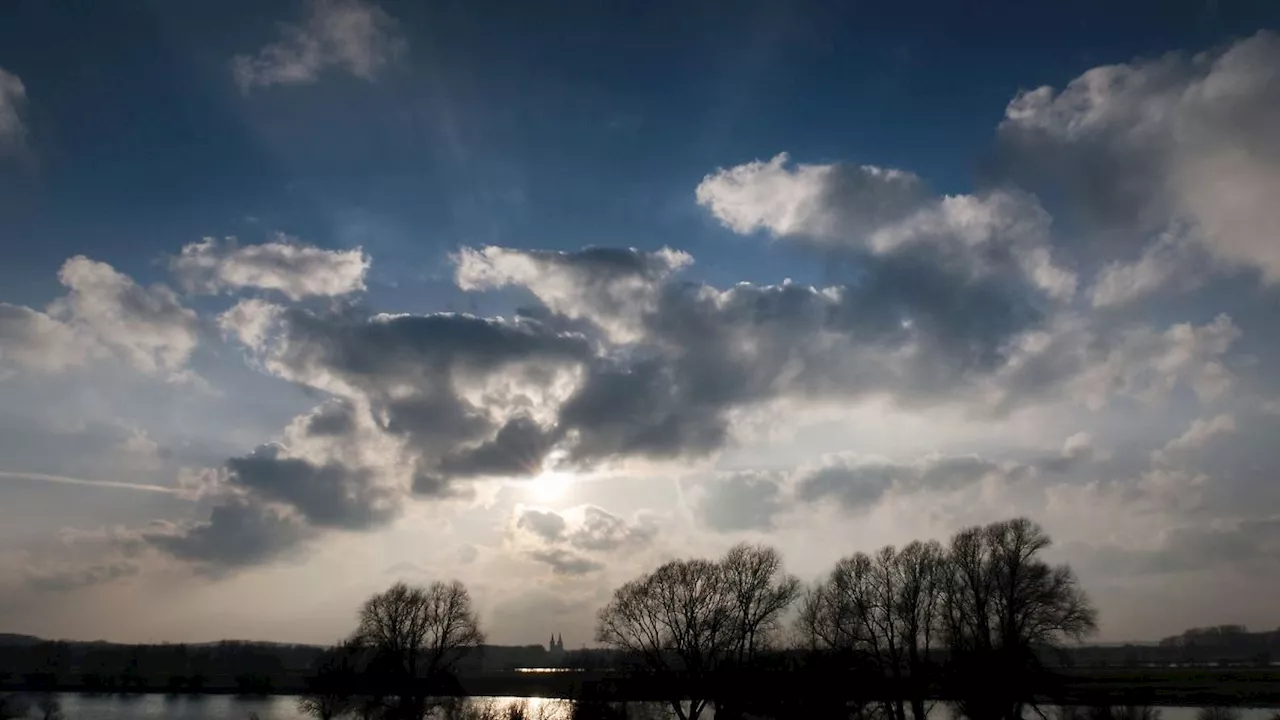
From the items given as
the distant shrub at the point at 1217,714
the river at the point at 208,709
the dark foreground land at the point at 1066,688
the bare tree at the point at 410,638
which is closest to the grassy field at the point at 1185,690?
the dark foreground land at the point at 1066,688

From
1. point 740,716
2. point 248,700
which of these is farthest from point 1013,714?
point 248,700

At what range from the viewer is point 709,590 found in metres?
65.2

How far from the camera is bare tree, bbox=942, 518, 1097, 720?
2135 inches

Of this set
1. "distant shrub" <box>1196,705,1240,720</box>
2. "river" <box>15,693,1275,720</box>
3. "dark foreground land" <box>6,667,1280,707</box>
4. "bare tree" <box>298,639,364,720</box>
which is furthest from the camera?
"river" <box>15,693,1275,720</box>

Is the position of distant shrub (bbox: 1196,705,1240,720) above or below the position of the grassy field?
above

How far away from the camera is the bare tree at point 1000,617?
5422cm

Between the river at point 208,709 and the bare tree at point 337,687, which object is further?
the river at point 208,709

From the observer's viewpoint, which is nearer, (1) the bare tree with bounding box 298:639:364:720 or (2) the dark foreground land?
(2) the dark foreground land

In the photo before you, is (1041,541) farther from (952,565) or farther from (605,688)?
(605,688)

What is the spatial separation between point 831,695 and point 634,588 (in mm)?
20350

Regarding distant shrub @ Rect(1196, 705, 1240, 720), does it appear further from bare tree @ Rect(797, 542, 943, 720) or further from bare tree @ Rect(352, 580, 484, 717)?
bare tree @ Rect(352, 580, 484, 717)

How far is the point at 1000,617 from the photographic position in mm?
61750

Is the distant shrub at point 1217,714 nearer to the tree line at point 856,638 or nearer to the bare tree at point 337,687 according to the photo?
the tree line at point 856,638

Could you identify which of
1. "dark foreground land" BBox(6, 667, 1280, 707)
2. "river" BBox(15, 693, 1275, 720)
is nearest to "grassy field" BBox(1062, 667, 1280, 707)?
"dark foreground land" BBox(6, 667, 1280, 707)
